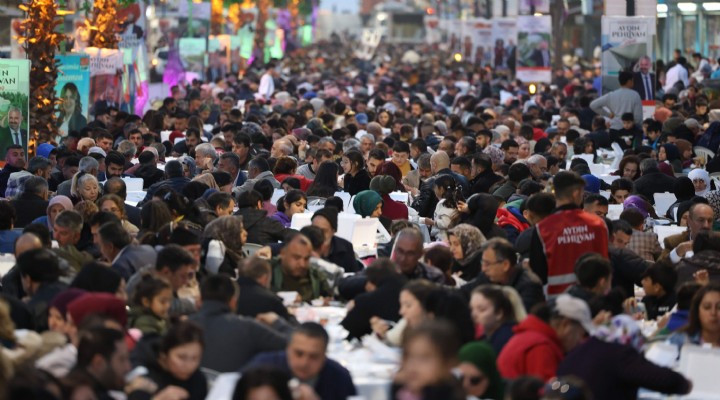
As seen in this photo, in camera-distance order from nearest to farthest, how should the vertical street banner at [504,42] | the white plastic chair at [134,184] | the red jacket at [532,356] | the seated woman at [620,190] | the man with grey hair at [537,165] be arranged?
the red jacket at [532,356]
the seated woman at [620,190]
the white plastic chair at [134,184]
the man with grey hair at [537,165]
the vertical street banner at [504,42]

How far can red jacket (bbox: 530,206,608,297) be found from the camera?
40.7ft

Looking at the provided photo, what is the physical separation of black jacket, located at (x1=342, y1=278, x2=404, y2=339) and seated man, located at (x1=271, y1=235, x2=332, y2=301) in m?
1.25

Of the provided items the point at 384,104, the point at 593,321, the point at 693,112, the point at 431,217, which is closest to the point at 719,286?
the point at 593,321

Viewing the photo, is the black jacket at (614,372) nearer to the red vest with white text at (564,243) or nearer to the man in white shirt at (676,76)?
the red vest with white text at (564,243)

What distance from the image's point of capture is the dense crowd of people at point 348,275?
352 inches

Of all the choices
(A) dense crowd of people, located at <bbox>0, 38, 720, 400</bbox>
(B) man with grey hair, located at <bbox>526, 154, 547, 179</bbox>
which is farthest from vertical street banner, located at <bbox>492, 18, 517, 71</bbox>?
(B) man with grey hair, located at <bbox>526, 154, 547, 179</bbox>

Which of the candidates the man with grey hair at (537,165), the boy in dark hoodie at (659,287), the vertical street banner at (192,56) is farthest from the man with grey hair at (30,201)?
the vertical street banner at (192,56)

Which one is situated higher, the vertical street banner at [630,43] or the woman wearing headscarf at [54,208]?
the vertical street banner at [630,43]

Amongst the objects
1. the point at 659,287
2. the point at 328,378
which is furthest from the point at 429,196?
the point at 328,378

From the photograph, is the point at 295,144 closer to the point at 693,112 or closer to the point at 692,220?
the point at 692,220

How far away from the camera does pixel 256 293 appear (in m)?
11.0

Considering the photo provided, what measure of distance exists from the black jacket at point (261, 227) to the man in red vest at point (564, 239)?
2.88 m

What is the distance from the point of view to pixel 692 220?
15.2 meters

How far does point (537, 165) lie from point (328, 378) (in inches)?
445
